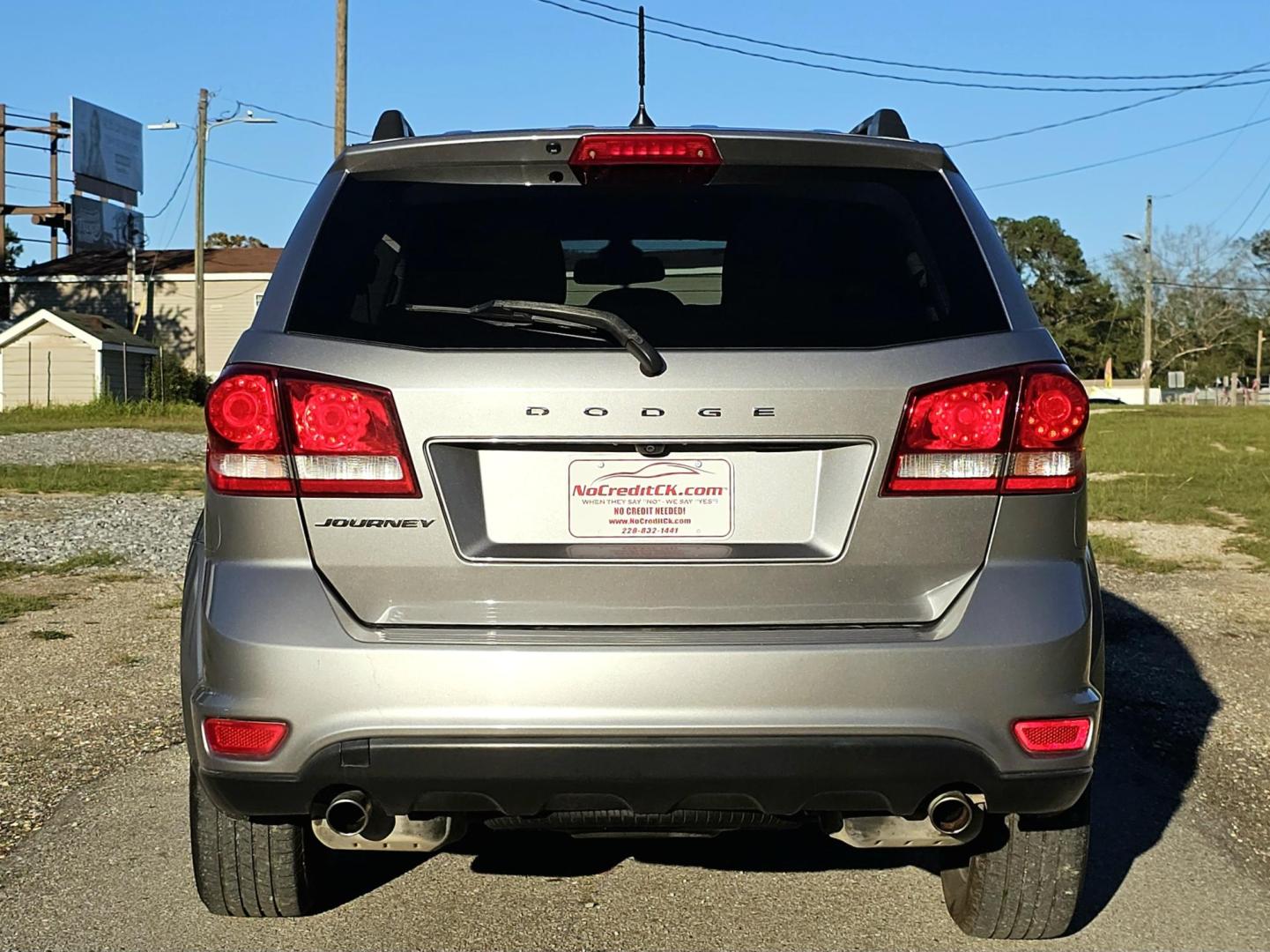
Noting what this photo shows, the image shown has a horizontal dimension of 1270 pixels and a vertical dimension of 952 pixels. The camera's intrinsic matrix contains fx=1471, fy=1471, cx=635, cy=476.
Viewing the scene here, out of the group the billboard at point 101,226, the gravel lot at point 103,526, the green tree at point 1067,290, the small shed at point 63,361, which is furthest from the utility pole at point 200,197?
the green tree at point 1067,290

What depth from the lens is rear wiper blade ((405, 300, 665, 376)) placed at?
2801mm

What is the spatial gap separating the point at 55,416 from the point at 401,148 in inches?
1504

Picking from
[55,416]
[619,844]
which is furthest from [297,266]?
[55,416]

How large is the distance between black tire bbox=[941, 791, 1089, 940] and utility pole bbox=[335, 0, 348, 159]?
22.0 meters

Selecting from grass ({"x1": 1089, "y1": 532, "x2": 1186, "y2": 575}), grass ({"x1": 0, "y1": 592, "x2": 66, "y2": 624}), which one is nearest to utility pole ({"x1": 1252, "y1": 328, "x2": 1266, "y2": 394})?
grass ({"x1": 1089, "y1": 532, "x2": 1186, "y2": 575})

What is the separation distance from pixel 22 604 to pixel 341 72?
17.8 meters

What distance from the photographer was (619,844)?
4246mm

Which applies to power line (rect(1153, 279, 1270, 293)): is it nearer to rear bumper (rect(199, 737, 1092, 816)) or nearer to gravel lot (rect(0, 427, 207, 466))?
gravel lot (rect(0, 427, 207, 466))

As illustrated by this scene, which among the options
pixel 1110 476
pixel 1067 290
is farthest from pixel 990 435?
pixel 1067 290

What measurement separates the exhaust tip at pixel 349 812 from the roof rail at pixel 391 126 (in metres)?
1.68

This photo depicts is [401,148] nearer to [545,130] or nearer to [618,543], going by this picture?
[545,130]

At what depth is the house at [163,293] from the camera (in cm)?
5097

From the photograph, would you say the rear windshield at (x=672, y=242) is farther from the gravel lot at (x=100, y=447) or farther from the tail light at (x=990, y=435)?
the gravel lot at (x=100, y=447)

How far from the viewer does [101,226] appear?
6309cm
